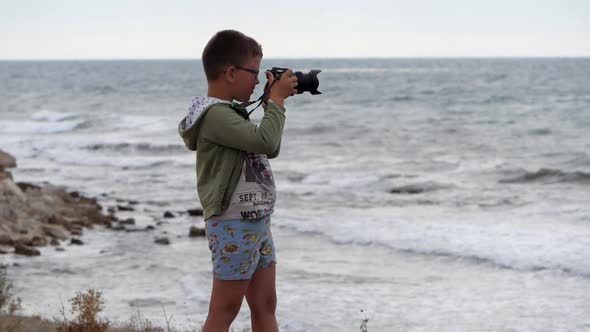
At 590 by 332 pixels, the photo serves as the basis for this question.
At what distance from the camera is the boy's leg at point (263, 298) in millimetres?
3357

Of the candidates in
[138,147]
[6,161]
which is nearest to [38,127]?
[138,147]

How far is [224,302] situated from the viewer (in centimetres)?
329

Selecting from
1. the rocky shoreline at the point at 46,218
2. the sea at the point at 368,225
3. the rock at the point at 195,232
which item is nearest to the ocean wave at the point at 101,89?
the sea at the point at 368,225

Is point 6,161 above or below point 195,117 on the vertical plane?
below

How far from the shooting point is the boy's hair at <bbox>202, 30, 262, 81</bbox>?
3172mm

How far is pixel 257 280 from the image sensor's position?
3.36 m

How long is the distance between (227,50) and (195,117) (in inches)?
11.8

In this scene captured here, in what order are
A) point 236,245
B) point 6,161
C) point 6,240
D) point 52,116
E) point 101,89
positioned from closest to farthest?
point 236,245, point 6,240, point 6,161, point 52,116, point 101,89

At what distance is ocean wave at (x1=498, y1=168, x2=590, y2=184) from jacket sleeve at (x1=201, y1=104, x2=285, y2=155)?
55.1 ft

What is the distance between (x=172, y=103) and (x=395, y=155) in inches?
1140

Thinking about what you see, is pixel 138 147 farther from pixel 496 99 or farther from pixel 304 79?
pixel 304 79

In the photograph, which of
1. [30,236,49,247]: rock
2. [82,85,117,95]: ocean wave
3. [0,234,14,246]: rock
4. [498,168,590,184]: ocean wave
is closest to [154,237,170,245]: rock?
[30,236,49,247]: rock

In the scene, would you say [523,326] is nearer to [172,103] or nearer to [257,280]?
[257,280]

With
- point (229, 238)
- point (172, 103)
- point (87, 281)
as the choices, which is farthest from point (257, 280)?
point (172, 103)
